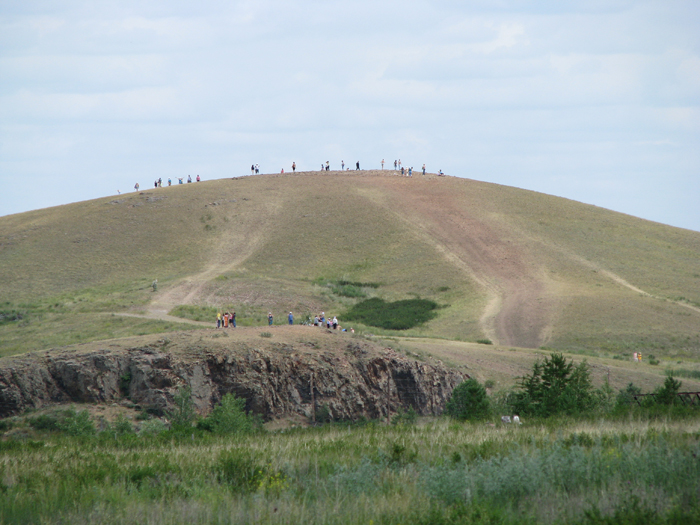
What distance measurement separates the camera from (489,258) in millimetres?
67188

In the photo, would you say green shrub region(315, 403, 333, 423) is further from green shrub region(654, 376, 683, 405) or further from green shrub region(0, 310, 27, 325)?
green shrub region(0, 310, 27, 325)

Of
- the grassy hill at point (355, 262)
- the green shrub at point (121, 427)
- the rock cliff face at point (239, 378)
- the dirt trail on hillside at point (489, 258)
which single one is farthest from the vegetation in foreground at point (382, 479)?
the dirt trail on hillside at point (489, 258)

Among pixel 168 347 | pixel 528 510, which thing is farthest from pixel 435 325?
pixel 528 510

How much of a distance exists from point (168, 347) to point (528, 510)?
2067cm

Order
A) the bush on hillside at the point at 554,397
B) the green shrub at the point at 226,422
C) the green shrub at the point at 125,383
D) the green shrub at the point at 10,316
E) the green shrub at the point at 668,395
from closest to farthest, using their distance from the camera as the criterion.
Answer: the green shrub at the point at 226,422 → the green shrub at the point at 668,395 → the bush on hillside at the point at 554,397 → the green shrub at the point at 125,383 → the green shrub at the point at 10,316

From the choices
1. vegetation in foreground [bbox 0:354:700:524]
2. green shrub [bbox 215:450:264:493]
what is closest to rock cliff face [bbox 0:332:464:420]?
vegetation in foreground [bbox 0:354:700:524]

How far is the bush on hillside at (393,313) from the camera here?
161 feet

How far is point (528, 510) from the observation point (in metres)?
8.77

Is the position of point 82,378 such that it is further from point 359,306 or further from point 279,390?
point 359,306

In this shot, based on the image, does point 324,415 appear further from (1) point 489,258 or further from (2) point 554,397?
(1) point 489,258

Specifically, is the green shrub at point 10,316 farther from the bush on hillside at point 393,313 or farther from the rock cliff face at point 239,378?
the rock cliff face at point 239,378

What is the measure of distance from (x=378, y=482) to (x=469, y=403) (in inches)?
541

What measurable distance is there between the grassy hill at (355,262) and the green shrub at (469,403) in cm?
2014

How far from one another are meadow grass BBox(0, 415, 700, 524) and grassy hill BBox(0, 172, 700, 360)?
27384mm
